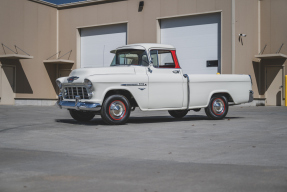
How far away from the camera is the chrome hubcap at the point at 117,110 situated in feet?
34.1

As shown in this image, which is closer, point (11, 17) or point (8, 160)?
point (8, 160)

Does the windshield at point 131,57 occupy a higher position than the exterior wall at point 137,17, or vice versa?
the exterior wall at point 137,17

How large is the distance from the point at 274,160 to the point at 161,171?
167 cm

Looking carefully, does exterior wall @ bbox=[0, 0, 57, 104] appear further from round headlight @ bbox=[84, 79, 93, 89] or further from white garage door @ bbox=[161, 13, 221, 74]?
round headlight @ bbox=[84, 79, 93, 89]

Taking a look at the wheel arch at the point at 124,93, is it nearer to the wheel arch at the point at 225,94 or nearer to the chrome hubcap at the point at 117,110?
the chrome hubcap at the point at 117,110

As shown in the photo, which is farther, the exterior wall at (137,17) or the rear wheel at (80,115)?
the exterior wall at (137,17)

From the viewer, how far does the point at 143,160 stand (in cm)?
555

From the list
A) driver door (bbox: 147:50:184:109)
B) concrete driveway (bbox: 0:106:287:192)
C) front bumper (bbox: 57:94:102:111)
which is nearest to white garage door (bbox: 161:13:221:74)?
driver door (bbox: 147:50:184:109)

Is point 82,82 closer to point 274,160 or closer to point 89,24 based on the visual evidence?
point 274,160

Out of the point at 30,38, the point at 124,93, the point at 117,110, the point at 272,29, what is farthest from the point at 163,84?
the point at 30,38

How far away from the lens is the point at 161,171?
478 centimetres

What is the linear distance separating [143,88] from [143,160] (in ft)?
17.6

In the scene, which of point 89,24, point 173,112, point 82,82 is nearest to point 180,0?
point 89,24

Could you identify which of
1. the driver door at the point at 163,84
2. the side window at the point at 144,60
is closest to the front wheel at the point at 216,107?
the driver door at the point at 163,84
